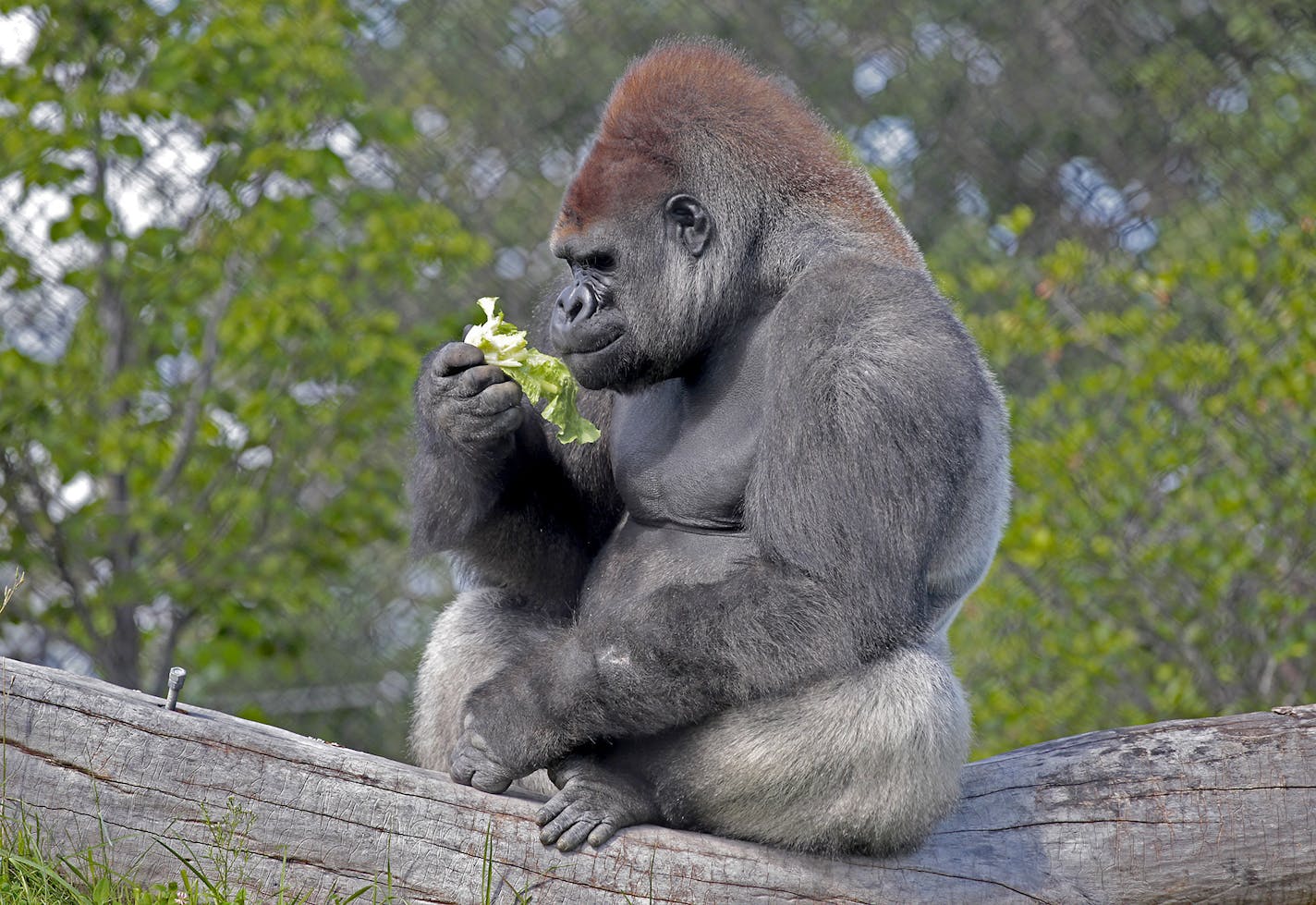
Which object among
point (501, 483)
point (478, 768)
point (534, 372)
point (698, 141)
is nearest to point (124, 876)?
point (478, 768)

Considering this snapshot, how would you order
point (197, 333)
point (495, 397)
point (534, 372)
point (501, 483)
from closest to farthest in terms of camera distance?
point (495, 397)
point (534, 372)
point (501, 483)
point (197, 333)

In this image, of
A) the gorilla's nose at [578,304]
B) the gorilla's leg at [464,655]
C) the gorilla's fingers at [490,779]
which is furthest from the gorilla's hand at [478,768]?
the gorilla's nose at [578,304]

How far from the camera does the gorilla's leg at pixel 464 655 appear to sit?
2574 mm

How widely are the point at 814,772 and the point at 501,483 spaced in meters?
0.72

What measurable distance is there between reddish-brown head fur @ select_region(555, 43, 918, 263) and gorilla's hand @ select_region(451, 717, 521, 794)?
819 millimetres

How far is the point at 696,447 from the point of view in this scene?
2.44 m

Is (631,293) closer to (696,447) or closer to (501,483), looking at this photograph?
(696,447)

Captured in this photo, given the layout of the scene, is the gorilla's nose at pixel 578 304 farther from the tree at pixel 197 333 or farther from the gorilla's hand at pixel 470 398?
the tree at pixel 197 333

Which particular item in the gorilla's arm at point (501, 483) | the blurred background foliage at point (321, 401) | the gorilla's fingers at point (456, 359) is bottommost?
the blurred background foliage at point (321, 401)

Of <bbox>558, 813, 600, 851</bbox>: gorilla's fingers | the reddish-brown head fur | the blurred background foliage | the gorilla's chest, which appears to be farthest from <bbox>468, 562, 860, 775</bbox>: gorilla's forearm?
the blurred background foliage

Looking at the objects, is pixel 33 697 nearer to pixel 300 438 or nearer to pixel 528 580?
pixel 528 580

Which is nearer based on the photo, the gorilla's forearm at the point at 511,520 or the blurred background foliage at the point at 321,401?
the gorilla's forearm at the point at 511,520

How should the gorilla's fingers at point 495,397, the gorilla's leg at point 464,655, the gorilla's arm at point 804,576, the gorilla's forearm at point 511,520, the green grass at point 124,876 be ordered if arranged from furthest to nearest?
the gorilla's leg at point 464,655, the gorilla's forearm at point 511,520, the gorilla's fingers at point 495,397, the gorilla's arm at point 804,576, the green grass at point 124,876

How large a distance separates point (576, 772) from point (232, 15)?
3001mm
